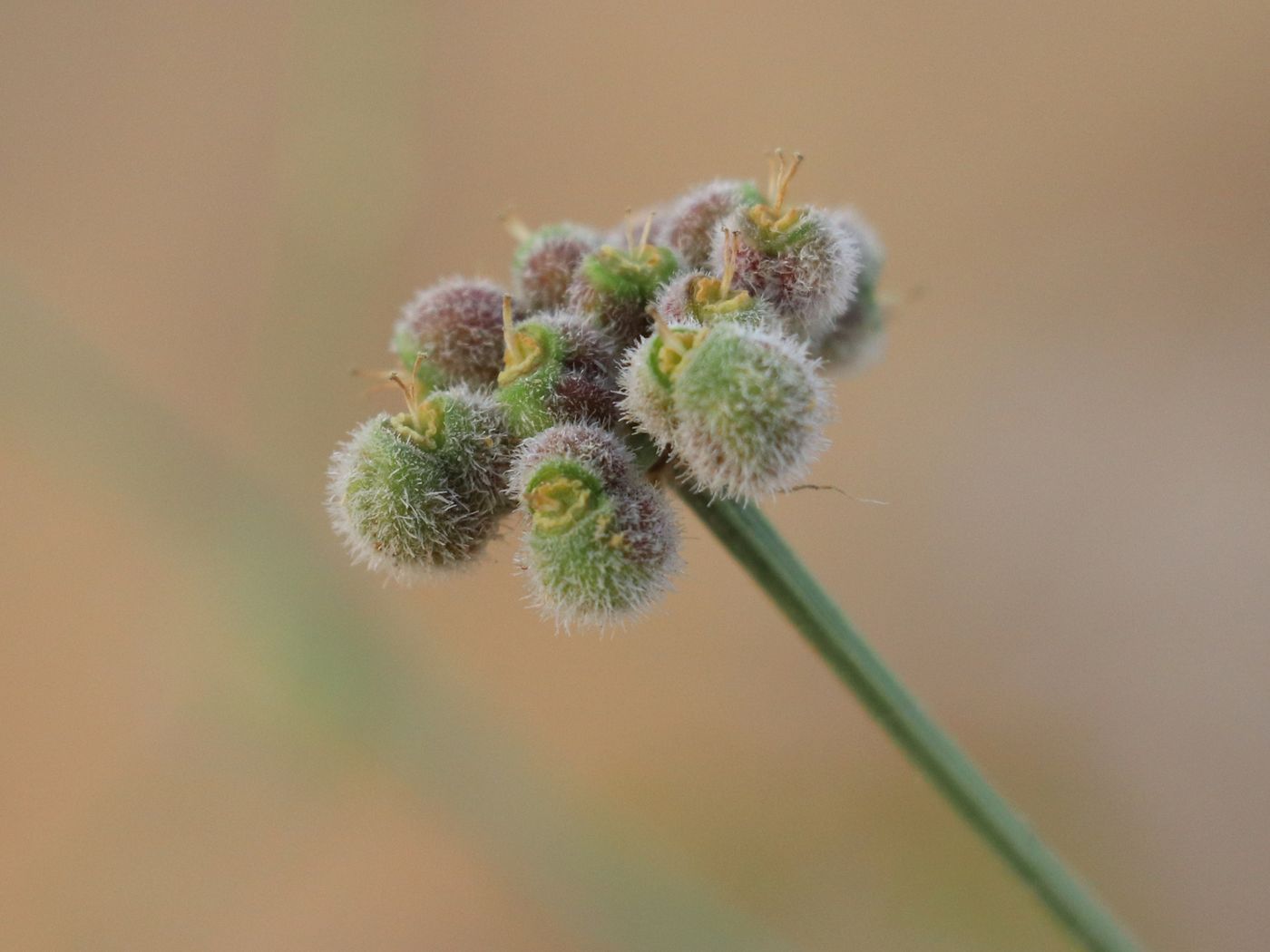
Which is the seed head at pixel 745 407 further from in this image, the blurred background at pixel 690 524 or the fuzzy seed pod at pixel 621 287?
the blurred background at pixel 690 524

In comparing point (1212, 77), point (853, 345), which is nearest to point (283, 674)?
point (853, 345)

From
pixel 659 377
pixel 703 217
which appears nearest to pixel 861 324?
pixel 703 217

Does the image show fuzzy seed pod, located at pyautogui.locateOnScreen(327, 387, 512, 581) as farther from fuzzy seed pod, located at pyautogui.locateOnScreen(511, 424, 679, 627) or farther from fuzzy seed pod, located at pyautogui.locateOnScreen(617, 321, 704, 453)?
fuzzy seed pod, located at pyautogui.locateOnScreen(617, 321, 704, 453)

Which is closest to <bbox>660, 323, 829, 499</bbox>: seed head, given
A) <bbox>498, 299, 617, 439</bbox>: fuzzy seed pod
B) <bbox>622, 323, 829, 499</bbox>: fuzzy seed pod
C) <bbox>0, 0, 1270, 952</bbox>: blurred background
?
<bbox>622, 323, 829, 499</bbox>: fuzzy seed pod

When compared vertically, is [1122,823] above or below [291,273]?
below

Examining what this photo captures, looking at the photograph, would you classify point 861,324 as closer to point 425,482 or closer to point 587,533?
point 587,533

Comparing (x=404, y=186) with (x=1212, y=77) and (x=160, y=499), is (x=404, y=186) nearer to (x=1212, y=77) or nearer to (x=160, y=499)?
(x=160, y=499)
